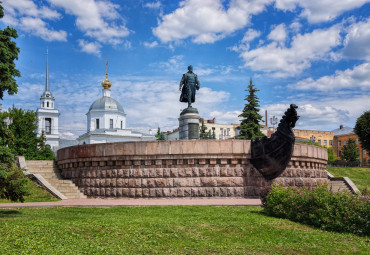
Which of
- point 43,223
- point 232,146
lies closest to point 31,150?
point 232,146

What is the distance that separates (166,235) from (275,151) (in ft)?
25.8

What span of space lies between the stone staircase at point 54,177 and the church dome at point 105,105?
161 ft

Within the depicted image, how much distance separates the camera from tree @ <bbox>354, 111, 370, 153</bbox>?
4534 cm

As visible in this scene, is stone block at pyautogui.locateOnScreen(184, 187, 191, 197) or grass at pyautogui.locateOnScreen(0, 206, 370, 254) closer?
grass at pyautogui.locateOnScreen(0, 206, 370, 254)

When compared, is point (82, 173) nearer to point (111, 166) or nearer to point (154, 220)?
point (111, 166)

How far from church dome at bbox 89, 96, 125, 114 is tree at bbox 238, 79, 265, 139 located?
38171 mm

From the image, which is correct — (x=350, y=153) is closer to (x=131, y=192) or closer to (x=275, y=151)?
(x=275, y=151)

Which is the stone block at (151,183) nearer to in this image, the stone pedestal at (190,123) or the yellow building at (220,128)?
the stone pedestal at (190,123)

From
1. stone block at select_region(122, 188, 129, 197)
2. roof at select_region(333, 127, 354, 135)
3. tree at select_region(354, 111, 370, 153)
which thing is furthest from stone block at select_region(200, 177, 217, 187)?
roof at select_region(333, 127, 354, 135)

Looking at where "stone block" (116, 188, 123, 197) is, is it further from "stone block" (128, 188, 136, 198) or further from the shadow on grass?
the shadow on grass

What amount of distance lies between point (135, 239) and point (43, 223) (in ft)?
8.92

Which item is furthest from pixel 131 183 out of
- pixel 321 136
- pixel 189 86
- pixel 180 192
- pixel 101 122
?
pixel 321 136

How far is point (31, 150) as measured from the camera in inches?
1304

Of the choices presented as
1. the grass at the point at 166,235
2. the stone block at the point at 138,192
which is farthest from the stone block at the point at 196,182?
the grass at the point at 166,235
